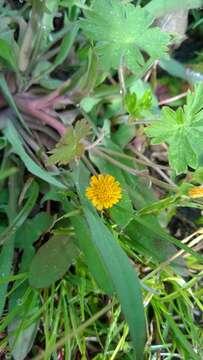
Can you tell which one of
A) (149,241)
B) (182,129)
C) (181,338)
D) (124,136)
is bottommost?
(181,338)

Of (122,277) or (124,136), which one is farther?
(124,136)

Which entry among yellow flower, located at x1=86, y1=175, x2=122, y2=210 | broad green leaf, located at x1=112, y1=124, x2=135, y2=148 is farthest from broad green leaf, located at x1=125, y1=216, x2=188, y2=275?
broad green leaf, located at x1=112, y1=124, x2=135, y2=148

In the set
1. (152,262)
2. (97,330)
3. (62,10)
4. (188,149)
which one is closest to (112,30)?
(188,149)

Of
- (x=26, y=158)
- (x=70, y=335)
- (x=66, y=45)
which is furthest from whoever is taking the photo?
(x=66, y=45)

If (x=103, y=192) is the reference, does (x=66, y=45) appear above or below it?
above

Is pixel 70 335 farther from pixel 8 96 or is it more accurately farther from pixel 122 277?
pixel 8 96

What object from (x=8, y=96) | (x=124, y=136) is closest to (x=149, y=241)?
(x=124, y=136)
